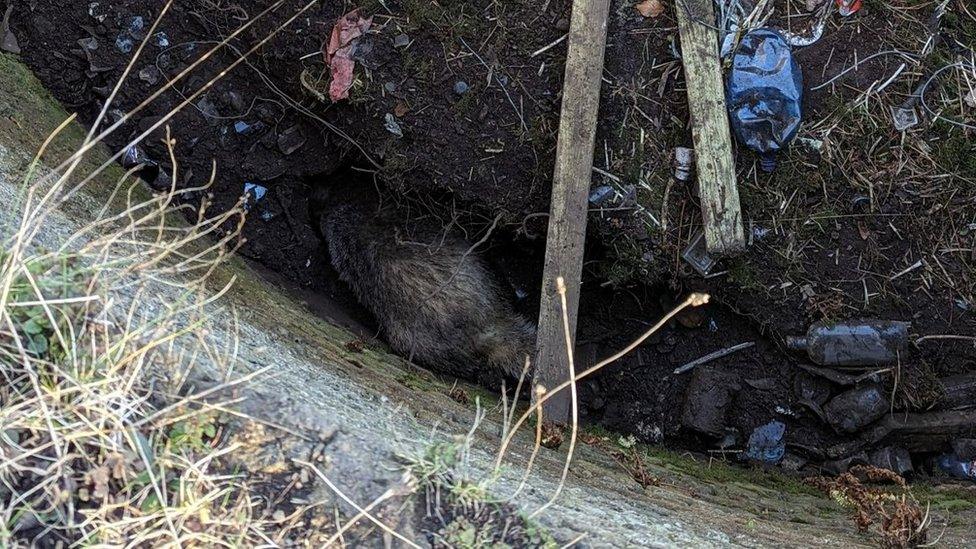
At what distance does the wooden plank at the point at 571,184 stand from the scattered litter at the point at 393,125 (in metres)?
0.82

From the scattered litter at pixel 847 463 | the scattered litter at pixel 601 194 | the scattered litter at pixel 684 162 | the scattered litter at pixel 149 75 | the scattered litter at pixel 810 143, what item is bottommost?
the scattered litter at pixel 847 463

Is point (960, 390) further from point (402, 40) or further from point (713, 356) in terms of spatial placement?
point (402, 40)

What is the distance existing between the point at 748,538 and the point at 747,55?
7.14 feet

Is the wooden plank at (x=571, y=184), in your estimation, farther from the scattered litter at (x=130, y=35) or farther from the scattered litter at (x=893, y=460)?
the scattered litter at (x=130, y=35)

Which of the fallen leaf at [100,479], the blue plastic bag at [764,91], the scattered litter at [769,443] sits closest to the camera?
the fallen leaf at [100,479]

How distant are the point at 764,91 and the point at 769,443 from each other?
6.07 ft

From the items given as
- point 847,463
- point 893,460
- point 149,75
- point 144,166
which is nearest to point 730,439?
point 847,463

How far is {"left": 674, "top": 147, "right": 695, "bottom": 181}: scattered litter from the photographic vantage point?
12.4ft

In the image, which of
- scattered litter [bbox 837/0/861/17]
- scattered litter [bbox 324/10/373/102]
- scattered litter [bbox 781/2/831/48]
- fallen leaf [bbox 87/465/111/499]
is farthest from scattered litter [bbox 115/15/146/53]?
scattered litter [bbox 837/0/861/17]

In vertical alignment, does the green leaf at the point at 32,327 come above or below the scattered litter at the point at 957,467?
below

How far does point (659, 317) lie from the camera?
4.36 metres

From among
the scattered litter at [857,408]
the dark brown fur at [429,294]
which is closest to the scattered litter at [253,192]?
the dark brown fur at [429,294]

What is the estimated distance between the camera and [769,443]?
4.18 m

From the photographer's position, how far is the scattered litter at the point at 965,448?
3932 millimetres
